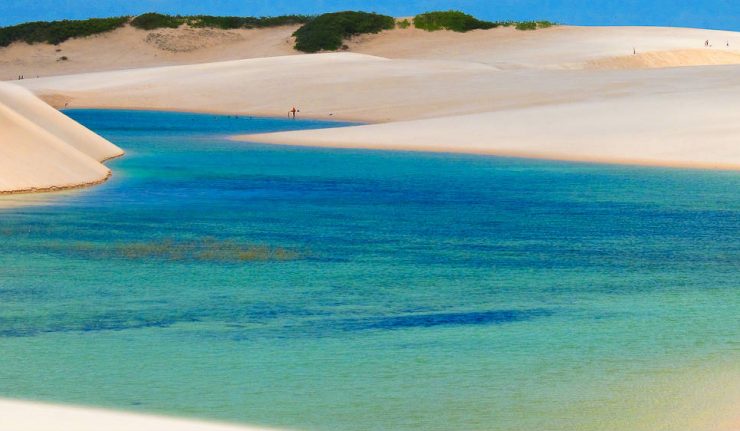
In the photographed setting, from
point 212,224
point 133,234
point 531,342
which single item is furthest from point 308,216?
point 531,342

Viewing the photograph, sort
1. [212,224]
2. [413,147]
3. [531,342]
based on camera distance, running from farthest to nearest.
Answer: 1. [413,147]
2. [212,224]
3. [531,342]

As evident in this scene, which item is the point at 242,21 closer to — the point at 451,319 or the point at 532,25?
the point at 532,25

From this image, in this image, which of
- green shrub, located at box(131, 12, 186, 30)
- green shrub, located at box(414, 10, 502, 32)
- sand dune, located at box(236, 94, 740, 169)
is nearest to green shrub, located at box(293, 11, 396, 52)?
green shrub, located at box(414, 10, 502, 32)

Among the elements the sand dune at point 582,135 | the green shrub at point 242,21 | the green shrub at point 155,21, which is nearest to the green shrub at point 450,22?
the green shrub at point 242,21

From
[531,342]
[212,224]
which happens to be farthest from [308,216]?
[531,342]

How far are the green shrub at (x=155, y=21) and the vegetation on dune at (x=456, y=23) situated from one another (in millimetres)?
13996

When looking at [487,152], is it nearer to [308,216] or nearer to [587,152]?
[587,152]

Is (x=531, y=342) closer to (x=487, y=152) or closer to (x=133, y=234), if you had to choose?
(x=133, y=234)

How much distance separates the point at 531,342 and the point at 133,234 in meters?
6.74

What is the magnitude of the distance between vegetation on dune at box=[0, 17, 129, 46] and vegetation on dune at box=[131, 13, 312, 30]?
155cm

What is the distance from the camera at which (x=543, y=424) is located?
8.29 meters

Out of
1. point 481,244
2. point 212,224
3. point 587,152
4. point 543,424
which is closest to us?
point 543,424

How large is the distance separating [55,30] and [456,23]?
897 inches

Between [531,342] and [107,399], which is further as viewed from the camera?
[531,342]
